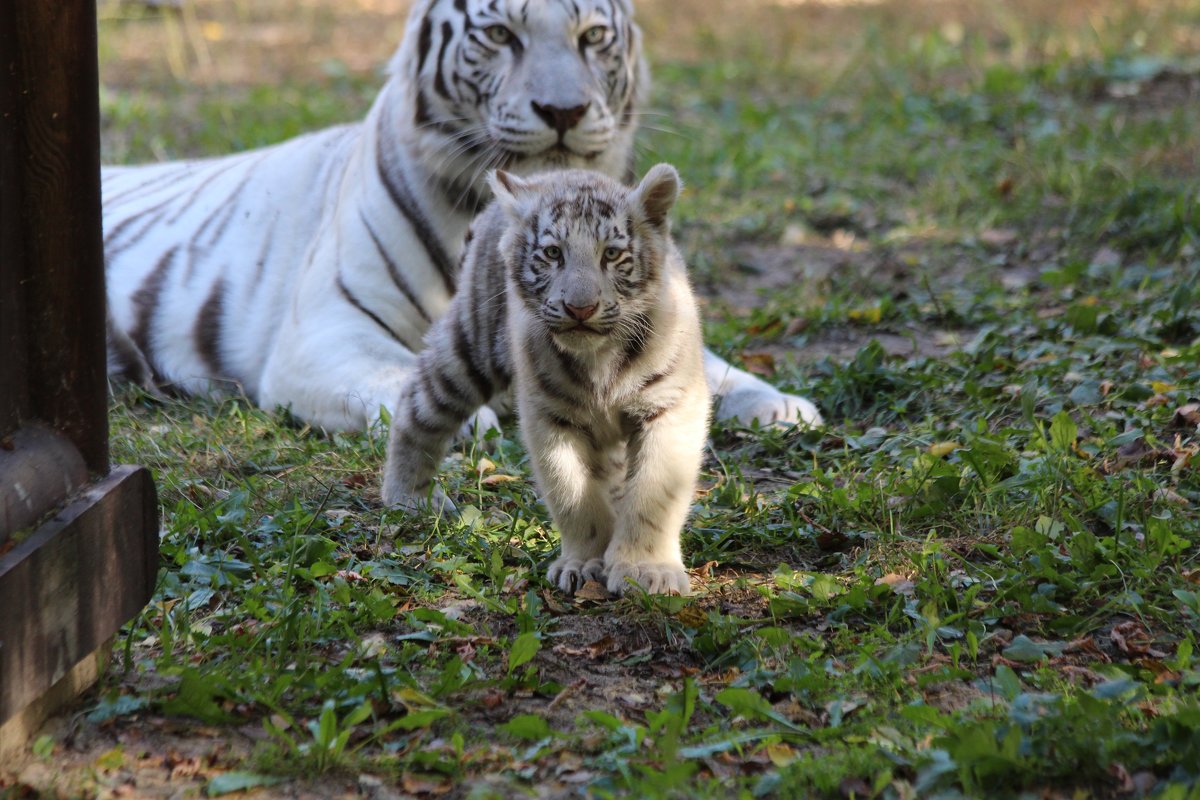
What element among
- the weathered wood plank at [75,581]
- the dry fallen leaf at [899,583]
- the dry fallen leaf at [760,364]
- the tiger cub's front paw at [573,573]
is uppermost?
the weathered wood plank at [75,581]

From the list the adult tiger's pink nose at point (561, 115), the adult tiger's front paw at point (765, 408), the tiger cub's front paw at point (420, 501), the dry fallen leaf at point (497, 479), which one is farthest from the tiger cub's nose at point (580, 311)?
the adult tiger's pink nose at point (561, 115)

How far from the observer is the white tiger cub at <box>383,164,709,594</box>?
2.67m

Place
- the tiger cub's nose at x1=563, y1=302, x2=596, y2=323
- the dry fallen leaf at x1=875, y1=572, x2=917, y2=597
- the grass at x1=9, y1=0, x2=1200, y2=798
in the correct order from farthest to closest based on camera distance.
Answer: the dry fallen leaf at x1=875, y1=572, x2=917, y2=597, the tiger cub's nose at x1=563, y1=302, x2=596, y2=323, the grass at x1=9, y1=0, x2=1200, y2=798

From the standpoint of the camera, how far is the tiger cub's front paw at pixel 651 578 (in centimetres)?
266

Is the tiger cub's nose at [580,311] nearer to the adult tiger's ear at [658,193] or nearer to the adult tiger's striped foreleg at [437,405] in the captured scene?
the adult tiger's ear at [658,193]

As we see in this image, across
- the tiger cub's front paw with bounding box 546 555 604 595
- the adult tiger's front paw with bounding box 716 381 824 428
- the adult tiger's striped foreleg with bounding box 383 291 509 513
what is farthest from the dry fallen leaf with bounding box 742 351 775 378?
the tiger cub's front paw with bounding box 546 555 604 595

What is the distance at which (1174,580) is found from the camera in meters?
2.63

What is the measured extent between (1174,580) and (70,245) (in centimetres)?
202

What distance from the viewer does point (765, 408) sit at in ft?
12.4

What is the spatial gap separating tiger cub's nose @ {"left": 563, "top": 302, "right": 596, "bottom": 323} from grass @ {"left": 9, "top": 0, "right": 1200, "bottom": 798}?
54 centimetres

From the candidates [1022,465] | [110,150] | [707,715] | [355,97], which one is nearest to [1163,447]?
[1022,465]

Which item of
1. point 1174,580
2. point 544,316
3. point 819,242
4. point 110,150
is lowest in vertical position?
point 110,150

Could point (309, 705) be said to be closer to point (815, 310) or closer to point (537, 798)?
point (537, 798)

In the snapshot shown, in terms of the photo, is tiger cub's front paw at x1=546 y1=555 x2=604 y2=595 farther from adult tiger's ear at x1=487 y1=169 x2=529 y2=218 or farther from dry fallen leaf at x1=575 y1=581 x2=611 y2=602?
adult tiger's ear at x1=487 y1=169 x2=529 y2=218
